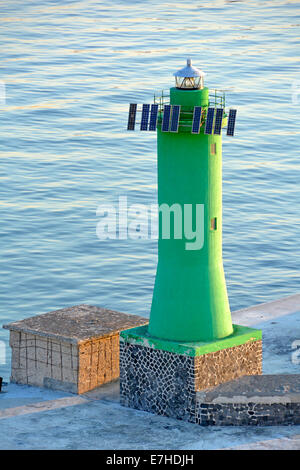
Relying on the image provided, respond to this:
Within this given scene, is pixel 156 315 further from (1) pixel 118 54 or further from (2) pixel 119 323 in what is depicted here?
(1) pixel 118 54

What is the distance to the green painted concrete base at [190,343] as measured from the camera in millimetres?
27453

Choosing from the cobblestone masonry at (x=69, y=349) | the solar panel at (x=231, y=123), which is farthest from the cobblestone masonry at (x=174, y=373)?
the solar panel at (x=231, y=123)

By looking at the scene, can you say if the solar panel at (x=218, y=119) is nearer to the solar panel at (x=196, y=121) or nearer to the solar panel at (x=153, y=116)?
the solar panel at (x=196, y=121)

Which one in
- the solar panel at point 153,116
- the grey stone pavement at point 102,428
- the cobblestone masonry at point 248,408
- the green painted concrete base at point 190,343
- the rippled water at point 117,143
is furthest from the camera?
the rippled water at point 117,143

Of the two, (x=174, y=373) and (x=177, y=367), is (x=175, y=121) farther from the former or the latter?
(x=174, y=373)

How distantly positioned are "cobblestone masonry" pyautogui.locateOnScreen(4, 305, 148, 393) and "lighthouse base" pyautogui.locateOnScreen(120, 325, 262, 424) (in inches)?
46.0

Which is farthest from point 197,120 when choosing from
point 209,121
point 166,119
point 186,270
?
point 186,270

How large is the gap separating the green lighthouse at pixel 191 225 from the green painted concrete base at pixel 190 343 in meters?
0.25

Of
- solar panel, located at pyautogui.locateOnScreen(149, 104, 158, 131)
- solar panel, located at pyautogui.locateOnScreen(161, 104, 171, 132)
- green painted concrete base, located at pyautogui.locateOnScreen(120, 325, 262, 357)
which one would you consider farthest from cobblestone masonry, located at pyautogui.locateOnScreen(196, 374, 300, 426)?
solar panel, located at pyautogui.locateOnScreen(149, 104, 158, 131)

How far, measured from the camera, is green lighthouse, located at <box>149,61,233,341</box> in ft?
89.8

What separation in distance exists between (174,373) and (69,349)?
3145mm

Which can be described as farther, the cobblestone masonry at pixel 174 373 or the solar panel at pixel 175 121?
the cobblestone masonry at pixel 174 373

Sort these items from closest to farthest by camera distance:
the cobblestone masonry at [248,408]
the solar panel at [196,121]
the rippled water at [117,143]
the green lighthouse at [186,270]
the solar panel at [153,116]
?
1. the solar panel at [196,121]
2. the cobblestone masonry at [248,408]
3. the green lighthouse at [186,270]
4. the solar panel at [153,116]
5. the rippled water at [117,143]

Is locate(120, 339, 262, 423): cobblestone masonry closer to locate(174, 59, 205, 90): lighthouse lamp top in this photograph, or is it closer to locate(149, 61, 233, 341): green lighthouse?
locate(149, 61, 233, 341): green lighthouse
